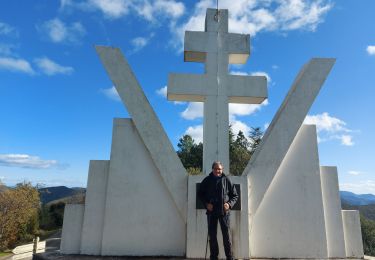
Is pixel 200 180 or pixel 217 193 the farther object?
pixel 200 180

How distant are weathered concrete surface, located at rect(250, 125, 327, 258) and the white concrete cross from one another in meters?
1.20

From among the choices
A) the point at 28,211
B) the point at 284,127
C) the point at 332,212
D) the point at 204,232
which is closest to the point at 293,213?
the point at 332,212

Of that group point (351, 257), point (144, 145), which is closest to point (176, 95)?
Result: point (144, 145)

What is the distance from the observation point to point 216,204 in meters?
4.74

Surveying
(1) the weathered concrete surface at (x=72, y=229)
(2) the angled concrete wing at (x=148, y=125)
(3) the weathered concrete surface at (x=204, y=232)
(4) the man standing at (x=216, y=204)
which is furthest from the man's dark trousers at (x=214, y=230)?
(1) the weathered concrete surface at (x=72, y=229)

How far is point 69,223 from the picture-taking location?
573cm

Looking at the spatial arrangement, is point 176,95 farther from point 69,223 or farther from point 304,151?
point 69,223

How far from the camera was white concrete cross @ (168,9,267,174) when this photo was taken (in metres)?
6.02

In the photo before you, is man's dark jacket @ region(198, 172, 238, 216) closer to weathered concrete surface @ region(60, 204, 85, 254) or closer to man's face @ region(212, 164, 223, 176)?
man's face @ region(212, 164, 223, 176)

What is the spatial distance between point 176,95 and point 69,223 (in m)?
3.40

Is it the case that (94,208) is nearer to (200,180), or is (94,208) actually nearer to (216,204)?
(200,180)

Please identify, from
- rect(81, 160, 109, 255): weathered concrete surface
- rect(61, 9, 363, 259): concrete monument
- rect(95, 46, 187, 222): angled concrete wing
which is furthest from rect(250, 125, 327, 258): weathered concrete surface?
rect(81, 160, 109, 255): weathered concrete surface

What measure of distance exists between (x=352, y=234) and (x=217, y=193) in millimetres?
3350

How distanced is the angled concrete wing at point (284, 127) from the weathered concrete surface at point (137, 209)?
1.69 m
